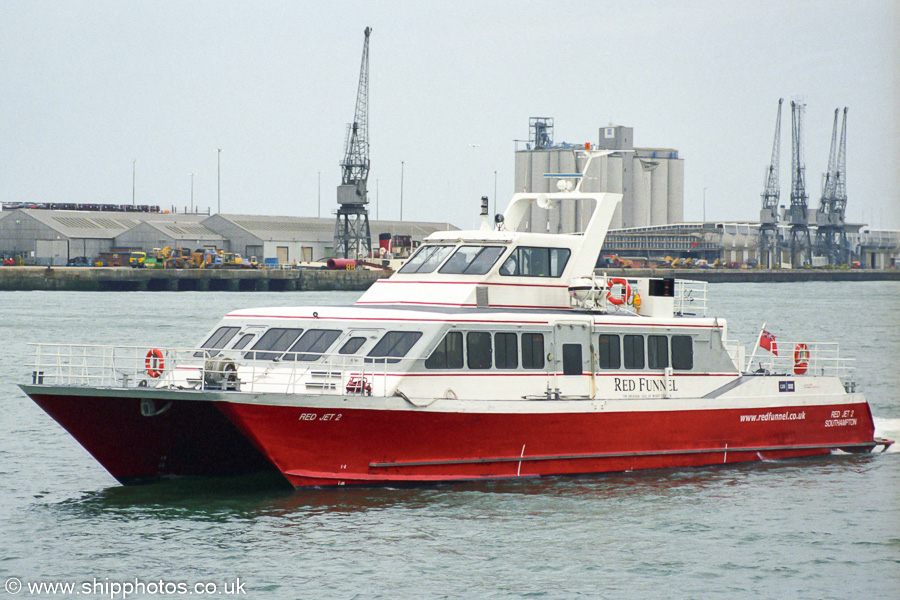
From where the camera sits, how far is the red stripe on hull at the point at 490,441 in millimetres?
17000

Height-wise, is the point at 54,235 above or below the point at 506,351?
above

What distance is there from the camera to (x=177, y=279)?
317 ft

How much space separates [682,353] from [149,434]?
9.40 m

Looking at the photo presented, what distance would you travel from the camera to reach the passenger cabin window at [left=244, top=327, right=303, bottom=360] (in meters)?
18.9

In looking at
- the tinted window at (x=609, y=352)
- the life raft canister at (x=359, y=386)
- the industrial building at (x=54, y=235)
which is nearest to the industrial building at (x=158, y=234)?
the industrial building at (x=54, y=235)

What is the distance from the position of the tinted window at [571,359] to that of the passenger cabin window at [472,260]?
200 cm

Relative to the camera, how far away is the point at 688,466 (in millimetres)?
20391

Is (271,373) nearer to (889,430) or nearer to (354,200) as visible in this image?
(889,430)

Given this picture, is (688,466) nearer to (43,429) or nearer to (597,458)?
(597,458)

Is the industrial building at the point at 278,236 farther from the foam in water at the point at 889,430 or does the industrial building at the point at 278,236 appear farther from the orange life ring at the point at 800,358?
the orange life ring at the point at 800,358

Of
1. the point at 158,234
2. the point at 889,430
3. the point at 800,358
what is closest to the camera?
the point at 800,358

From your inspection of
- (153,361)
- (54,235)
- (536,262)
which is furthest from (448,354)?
(54,235)

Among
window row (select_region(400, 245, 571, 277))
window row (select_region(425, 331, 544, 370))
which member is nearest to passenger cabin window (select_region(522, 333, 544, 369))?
window row (select_region(425, 331, 544, 370))

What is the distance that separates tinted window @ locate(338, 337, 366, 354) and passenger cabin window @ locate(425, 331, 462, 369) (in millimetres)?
1174
